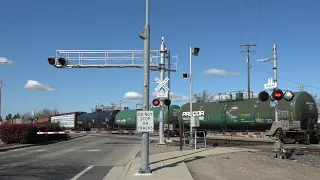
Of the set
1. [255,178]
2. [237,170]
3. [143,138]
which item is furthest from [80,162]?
[255,178]

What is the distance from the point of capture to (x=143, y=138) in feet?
36.7

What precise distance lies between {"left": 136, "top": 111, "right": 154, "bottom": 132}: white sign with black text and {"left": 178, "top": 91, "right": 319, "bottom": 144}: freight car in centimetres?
1130

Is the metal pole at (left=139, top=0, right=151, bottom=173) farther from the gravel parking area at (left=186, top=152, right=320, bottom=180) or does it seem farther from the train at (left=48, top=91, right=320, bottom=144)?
the train at (left=48, top=91, right=320, bottom=144)

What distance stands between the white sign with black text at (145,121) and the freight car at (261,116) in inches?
445

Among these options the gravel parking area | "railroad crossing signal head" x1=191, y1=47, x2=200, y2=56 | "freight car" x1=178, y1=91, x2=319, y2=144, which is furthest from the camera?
"freight car" x1=178, y1=91, x2=319, y2=144

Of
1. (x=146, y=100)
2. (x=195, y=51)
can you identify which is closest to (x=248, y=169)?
(x=146, y=100)

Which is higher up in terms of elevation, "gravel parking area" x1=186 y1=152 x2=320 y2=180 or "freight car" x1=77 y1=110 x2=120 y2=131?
"freight car" x1=77 y1=110 x2=120 y2=131

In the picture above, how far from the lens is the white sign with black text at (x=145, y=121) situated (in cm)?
1110

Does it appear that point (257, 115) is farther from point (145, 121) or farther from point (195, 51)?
point (145, 121)

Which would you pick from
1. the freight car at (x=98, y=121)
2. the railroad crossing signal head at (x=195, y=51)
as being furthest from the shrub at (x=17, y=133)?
the freight car at (x=98, y=121)

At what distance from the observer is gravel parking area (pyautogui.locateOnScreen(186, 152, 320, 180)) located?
10.8 m

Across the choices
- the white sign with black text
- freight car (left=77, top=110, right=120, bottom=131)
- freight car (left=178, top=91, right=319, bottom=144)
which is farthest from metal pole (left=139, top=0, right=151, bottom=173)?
freight car (left=77, top=110, right=120, bottom=131)

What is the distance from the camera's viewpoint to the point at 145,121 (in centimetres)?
1116

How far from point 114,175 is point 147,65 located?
11.9ft
